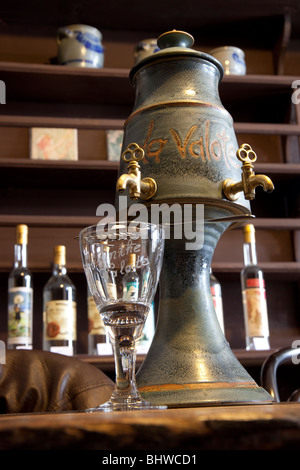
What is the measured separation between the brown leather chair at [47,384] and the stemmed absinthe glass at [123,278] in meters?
0.75

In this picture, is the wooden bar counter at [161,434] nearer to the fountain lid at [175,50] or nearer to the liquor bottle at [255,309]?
the fountain lid at [175,50]

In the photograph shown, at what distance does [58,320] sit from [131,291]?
123 centimetres

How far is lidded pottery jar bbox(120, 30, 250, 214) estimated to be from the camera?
67cm

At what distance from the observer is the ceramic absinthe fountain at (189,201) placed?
2.01 feet

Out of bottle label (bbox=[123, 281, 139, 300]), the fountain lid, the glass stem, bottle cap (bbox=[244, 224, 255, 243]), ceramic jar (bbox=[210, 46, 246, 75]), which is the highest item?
ceramic jar (bbox=[210, 46, 246, 75])

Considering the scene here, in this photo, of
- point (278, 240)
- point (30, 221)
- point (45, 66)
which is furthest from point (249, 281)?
point (45, 66)

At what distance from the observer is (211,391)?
59 cm

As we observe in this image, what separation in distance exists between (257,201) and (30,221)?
0.91m

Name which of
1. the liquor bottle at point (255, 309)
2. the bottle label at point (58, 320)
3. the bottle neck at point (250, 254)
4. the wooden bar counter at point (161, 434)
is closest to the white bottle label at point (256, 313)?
the liquor bottle at point (255, 309)

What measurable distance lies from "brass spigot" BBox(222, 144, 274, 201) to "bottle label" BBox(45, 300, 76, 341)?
1.09m

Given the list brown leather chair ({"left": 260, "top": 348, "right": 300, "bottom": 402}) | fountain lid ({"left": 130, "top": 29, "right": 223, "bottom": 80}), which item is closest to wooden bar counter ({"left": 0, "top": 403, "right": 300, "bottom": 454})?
fountain lid ({"left": 130, "top": 29, "right": 223, "bottom": 80})

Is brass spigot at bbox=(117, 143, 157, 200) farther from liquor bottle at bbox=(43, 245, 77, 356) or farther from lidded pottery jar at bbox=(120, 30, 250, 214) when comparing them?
liquor bottle at bbox=(43, 245, 77, 356)

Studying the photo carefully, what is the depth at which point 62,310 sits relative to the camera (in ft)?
5.48

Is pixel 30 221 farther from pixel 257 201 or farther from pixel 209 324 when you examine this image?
pixel 209 324
